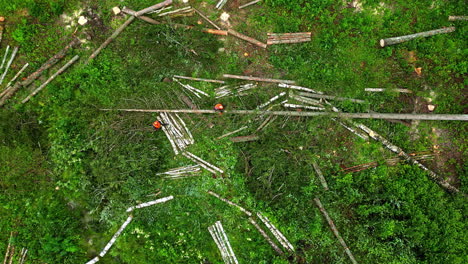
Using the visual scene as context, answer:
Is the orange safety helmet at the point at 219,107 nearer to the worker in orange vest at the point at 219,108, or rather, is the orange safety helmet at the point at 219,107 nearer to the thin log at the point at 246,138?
the worker in orange vest at the point at 219,108

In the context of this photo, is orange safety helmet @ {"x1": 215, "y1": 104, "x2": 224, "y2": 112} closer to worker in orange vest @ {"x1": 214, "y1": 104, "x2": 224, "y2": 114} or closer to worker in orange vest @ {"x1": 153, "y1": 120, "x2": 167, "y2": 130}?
worker in orange vest @ {"x1": 214, "y1": 104, "x2": 224, "y2": 114}

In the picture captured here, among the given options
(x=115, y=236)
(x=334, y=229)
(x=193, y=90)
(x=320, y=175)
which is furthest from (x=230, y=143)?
(x=115, y=236)

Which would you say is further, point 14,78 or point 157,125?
point 14,78

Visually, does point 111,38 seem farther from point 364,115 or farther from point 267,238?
point 364,115

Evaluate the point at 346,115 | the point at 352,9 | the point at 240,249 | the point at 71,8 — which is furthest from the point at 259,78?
the point at 71,8

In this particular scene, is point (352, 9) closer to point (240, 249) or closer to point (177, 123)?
point (177, 123)

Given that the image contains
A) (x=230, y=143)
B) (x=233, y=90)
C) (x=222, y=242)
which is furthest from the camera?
(x=233, y=90)

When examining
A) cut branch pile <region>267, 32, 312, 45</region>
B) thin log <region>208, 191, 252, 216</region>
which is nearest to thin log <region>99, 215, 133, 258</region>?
thin log <region>208, 191, 252, 216</region>
